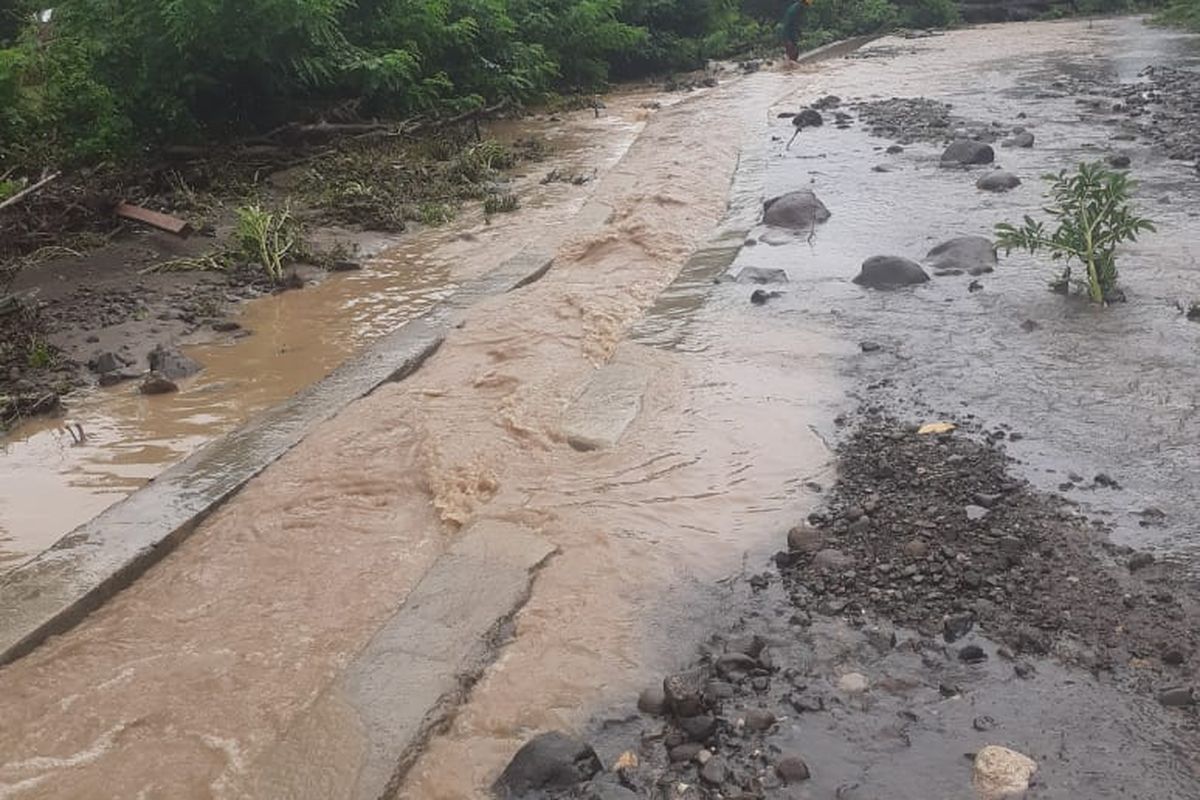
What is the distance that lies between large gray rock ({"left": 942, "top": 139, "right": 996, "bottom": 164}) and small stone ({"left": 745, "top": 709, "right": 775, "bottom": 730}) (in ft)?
29.9

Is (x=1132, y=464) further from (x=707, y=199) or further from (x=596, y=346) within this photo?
(x=707, y=199)

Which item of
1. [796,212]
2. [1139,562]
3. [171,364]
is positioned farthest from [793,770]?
[796,212]

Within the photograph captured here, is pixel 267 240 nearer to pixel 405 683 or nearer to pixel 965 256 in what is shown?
pixel 965 256

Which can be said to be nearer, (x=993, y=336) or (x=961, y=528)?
(x=961, y=528)

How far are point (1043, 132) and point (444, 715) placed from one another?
11.4 meters

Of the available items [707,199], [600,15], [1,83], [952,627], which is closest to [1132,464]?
[952,627]

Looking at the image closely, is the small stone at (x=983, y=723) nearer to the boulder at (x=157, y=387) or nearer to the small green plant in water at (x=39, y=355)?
the boulder at (x=157, y=387)

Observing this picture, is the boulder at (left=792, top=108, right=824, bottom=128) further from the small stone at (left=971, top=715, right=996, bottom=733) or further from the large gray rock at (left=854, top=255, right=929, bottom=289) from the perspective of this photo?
the small stone at (left=971, top=715, right=996, bottom=733)

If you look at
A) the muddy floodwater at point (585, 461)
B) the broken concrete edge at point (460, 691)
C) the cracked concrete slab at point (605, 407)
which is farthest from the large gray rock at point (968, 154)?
the broken concrete edge at point (460, 691)

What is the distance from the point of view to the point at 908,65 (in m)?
20.6

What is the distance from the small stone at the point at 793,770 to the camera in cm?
286

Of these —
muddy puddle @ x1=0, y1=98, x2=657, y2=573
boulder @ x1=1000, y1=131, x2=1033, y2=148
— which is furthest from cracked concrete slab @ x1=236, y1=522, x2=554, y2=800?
boulder @ x1=1000, y1=131, x2=1033, y2=148

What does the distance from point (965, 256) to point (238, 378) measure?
5035 mm

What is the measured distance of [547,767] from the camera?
296 centimetres
